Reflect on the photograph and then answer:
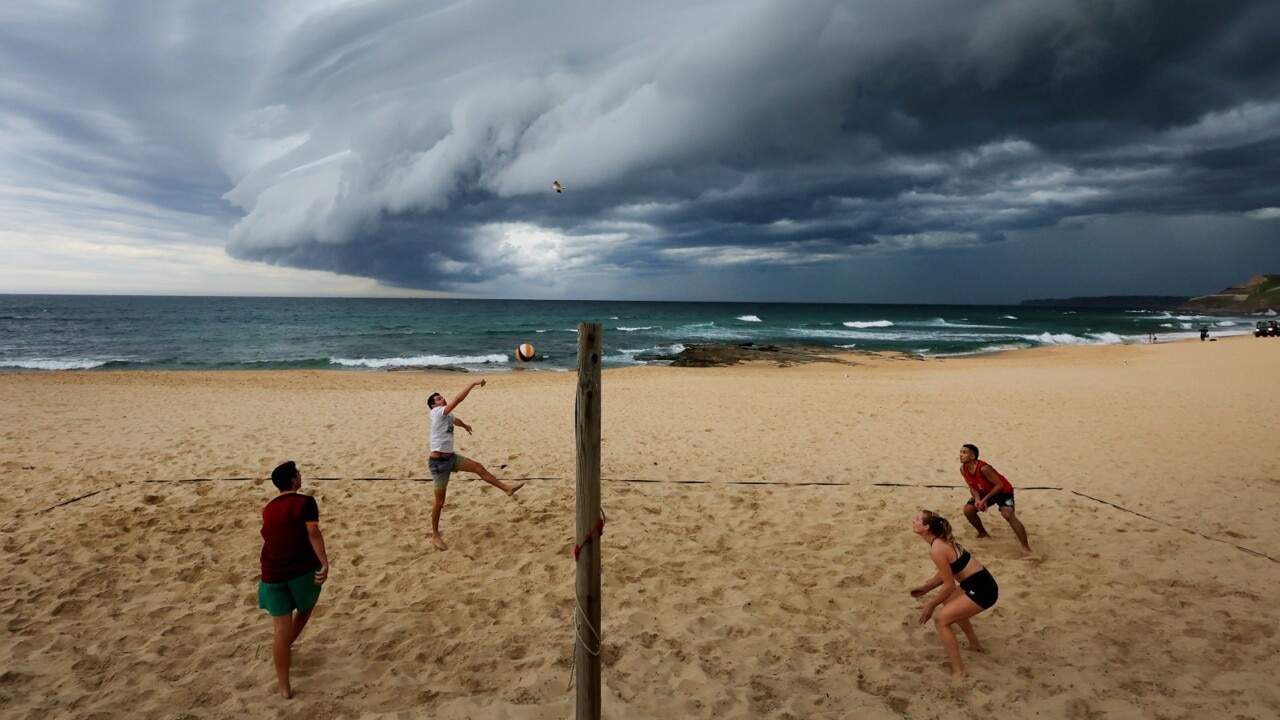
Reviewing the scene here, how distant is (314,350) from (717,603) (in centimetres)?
3767

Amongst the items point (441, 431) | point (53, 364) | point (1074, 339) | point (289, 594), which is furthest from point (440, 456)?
point (1074, 339)

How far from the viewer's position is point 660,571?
19.2 ft

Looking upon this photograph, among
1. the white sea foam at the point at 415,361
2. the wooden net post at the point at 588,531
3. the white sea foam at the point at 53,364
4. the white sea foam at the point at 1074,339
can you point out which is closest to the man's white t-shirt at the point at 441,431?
the wooden net post at the point at 588,531

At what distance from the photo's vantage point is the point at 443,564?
600 centimetres

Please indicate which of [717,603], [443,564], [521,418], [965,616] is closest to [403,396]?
[521,418]

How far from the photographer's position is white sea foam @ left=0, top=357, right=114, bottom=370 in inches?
1051

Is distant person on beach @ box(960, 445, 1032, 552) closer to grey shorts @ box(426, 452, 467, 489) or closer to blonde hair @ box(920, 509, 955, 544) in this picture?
blonde hair @ box(920, 509, 955, 544)

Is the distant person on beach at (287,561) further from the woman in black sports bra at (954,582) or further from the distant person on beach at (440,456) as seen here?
the woman in black sports bra at (954,582)

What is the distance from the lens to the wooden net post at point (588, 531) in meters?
3.26

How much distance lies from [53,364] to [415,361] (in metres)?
15.6

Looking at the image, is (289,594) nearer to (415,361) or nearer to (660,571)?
(660,571)

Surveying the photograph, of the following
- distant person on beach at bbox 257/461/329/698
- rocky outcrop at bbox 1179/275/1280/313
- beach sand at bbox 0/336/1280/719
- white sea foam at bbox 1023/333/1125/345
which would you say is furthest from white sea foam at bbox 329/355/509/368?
rocky outcrop at bbox 1179/275/1280/313

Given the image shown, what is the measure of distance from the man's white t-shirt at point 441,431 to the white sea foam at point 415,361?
82.2 ft

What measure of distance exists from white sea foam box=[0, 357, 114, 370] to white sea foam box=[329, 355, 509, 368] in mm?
9784
